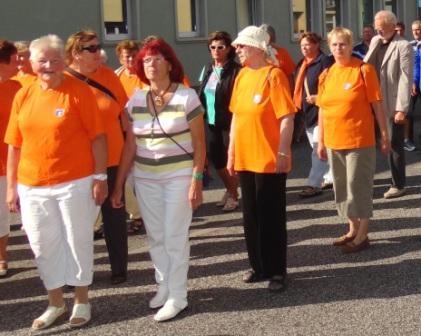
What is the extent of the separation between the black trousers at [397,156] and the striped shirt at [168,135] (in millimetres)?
4195

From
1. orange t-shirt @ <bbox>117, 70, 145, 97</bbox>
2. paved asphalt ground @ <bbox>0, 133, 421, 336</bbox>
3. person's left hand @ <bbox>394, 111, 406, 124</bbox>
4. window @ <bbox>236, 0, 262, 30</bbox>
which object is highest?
window @ <bbox>236, 0, 262, 30</bbox>

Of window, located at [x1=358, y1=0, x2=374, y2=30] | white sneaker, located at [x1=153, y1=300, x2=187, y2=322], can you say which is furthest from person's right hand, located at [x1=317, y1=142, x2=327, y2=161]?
window, located at [x1=358, y1=0, x2=374, y2=30]

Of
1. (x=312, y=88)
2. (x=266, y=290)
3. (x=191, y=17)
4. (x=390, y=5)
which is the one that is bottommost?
(x=266, y=290)

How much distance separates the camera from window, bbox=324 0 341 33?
66.6ft

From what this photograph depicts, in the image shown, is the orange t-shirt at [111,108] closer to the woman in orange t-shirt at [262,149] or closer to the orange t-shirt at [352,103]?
the woman in orange t-shirt at [262,149]

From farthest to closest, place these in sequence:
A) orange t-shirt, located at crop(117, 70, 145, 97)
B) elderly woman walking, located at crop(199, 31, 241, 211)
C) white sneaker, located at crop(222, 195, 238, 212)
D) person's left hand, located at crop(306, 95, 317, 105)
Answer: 1. person's left hand, located at crop(306, 95, 317, 105)
2. white sneaker, located at crop(222, 195, 238, 212)
3. elderly woman walking, located at crop(199, 31, 241, 211)
4. orange t-shirt, located at crop(117, 70, 145, 97)

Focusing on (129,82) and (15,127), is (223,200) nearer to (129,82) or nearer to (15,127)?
(129,82)

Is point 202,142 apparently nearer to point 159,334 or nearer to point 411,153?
point 159,334

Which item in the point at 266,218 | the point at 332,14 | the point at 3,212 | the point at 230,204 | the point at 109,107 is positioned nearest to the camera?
the point at 266,218

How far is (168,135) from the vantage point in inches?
205

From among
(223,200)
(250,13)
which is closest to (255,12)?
(250,13)

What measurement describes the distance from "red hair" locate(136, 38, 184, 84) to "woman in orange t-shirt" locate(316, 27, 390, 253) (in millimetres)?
1764

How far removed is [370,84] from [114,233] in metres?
2.29

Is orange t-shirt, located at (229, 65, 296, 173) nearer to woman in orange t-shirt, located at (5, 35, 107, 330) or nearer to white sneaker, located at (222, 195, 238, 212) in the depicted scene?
woman in orange t-shirt, located at (5, 35, 107, 330)
